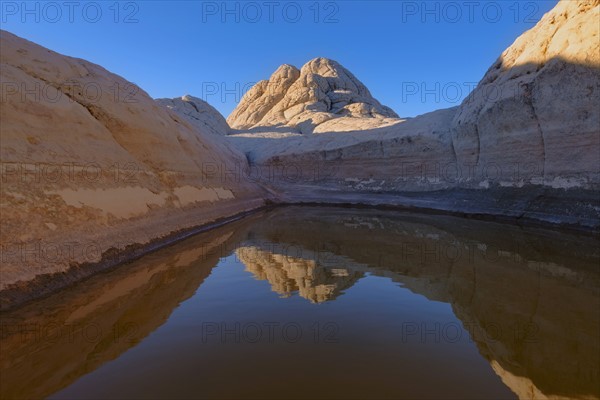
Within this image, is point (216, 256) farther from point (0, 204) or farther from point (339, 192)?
point (339, 192)

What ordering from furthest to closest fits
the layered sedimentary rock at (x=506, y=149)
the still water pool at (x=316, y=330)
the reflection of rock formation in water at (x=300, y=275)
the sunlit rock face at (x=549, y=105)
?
the layered sedimentary rock at (x=506, y=149) < the sunlit rock face at (x=549, y=105) < the reflection of rock formation in water at (x=300, y=275) < the still water pool at (x=316, y=330)

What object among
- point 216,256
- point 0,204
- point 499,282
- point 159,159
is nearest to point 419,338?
point 499,282

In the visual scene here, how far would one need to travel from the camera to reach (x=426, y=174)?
16.6 metres

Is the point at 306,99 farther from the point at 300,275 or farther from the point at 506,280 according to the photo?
the point at 506,280

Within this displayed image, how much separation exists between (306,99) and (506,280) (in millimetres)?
31166

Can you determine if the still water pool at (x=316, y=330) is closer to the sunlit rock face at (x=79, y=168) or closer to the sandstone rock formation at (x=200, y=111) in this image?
the sunlit rock face at (x=79, y=168)

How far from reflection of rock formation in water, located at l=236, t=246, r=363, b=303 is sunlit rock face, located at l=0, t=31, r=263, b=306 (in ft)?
7.74

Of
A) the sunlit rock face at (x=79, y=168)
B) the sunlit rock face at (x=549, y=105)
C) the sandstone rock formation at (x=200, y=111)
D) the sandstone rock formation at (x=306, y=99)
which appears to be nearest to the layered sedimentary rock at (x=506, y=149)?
the sunlit rock face at (x=549, y=105)

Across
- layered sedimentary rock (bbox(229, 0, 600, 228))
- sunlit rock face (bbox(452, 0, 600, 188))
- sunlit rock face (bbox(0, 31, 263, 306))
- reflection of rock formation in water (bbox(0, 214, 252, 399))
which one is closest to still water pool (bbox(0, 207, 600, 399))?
reflection of rock formation in water (bbox(0, 214, 252, 399))

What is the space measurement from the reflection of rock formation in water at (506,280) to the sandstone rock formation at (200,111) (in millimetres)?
21256

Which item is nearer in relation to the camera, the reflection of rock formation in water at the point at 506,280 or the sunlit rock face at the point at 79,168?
the reflection of rock formation in water at the point at 506,280

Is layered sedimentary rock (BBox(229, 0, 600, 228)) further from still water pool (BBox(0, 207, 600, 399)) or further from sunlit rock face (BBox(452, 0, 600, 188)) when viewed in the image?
still water pool (BBox(0, 207, 600, 399))

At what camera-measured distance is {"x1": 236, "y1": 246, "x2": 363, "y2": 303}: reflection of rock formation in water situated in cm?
479

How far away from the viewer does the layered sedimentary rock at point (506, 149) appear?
33.2 feet
